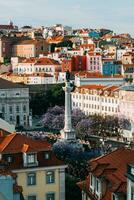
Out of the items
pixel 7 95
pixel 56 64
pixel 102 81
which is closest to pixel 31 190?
pixel 7 95

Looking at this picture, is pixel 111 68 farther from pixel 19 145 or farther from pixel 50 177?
pixel 50 177

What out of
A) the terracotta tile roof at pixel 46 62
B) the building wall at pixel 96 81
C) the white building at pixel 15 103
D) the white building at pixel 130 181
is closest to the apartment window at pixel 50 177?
the white building at pixel 130 181

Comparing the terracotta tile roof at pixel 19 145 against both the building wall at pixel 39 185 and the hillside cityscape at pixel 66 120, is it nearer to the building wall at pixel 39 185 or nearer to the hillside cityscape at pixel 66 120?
the hillside cityscape at pixel 66 120

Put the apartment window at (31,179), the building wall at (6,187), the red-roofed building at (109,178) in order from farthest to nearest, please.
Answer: the apartment window at (31,179) < the red-roofed building at (109,178) < the building wall at (6,187)

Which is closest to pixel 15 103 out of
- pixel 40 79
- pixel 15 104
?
pixel 15 104

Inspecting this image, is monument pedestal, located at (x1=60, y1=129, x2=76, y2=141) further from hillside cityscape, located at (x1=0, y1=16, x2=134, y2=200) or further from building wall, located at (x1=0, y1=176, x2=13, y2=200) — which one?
building wall, located at (x1=0, y1=176, x2=13, y2=200)

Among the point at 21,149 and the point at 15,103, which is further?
the point at 15,103

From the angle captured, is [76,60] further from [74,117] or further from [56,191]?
[56,191]
